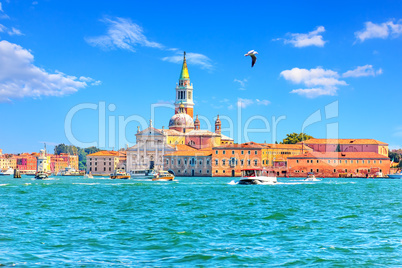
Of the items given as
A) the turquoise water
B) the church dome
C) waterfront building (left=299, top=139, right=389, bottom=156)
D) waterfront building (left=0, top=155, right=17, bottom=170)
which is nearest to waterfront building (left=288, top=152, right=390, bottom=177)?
waterfront building (left=299, top=139, right=389, bottom=156)

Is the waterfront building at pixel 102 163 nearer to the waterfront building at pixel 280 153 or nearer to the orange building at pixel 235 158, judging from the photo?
the orange building at pixel 235 158

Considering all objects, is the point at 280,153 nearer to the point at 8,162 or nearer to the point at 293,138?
the point at 293,138

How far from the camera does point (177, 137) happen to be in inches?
3401

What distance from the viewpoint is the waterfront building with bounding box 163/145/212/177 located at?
76.4 metres

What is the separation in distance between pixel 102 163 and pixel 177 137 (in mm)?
14939

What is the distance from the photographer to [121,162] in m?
89.8

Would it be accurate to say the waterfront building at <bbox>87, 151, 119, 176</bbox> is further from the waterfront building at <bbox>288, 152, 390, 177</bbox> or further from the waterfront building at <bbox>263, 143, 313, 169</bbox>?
the waterfront building at <bbox>288, 152, 390, 177</bbox>

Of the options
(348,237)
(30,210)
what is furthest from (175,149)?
(348,237)

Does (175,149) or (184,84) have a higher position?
(184,84)

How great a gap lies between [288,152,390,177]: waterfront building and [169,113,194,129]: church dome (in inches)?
852

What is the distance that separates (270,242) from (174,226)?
12.0 ft

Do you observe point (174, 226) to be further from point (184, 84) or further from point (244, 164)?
point (184, 84)

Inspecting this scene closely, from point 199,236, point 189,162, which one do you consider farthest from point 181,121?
point 199,236

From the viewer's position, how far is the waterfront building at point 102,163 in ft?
304
